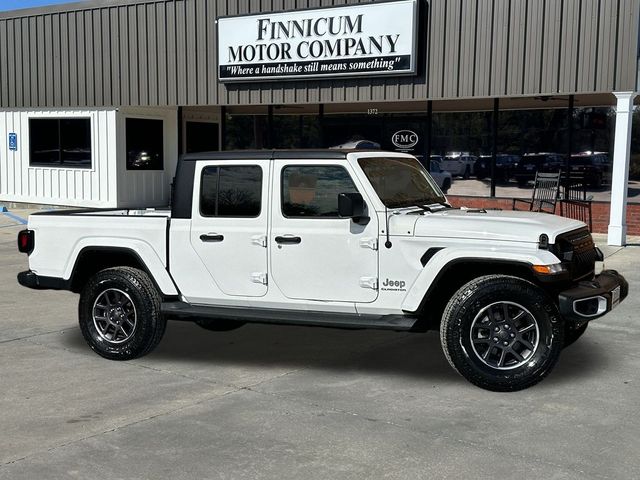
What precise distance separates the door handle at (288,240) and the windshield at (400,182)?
0.76 meters

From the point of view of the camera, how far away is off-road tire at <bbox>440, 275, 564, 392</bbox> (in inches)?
226

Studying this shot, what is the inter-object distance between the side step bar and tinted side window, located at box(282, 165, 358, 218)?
0.81 metres

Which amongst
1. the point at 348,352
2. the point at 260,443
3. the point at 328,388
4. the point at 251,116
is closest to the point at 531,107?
the point at 251,116

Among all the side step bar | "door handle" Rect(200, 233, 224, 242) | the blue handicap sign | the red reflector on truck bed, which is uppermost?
the blue handicap sign

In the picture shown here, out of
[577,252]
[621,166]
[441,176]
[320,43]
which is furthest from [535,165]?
[577,252]

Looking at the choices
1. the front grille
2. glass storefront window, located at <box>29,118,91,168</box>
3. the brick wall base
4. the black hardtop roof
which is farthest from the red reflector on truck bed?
glass storefront window, located at <box>29,118,91,168</box>

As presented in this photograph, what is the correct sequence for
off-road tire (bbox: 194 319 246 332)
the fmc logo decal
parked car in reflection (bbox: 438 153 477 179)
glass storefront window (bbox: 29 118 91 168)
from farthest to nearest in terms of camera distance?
glass storefront window (bbox: 29 118 91 168) < the fmc logo decal < parked car in reflection (bbox: 438 153 477 179) < off-road tire (bbox: 194 319 246 332)

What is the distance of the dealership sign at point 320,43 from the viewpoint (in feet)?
54.9

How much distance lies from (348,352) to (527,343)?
6.05ft

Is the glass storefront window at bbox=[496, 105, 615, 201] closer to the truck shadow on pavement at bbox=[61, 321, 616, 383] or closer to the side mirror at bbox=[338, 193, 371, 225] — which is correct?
the truck shadow on pavement at bbox=[61, 321, 616, 383]

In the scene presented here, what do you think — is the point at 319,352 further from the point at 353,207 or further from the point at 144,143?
the point at 144,143

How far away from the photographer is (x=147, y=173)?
21859mm

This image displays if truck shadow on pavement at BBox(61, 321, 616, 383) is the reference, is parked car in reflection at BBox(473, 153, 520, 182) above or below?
above

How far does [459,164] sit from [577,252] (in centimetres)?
1267
